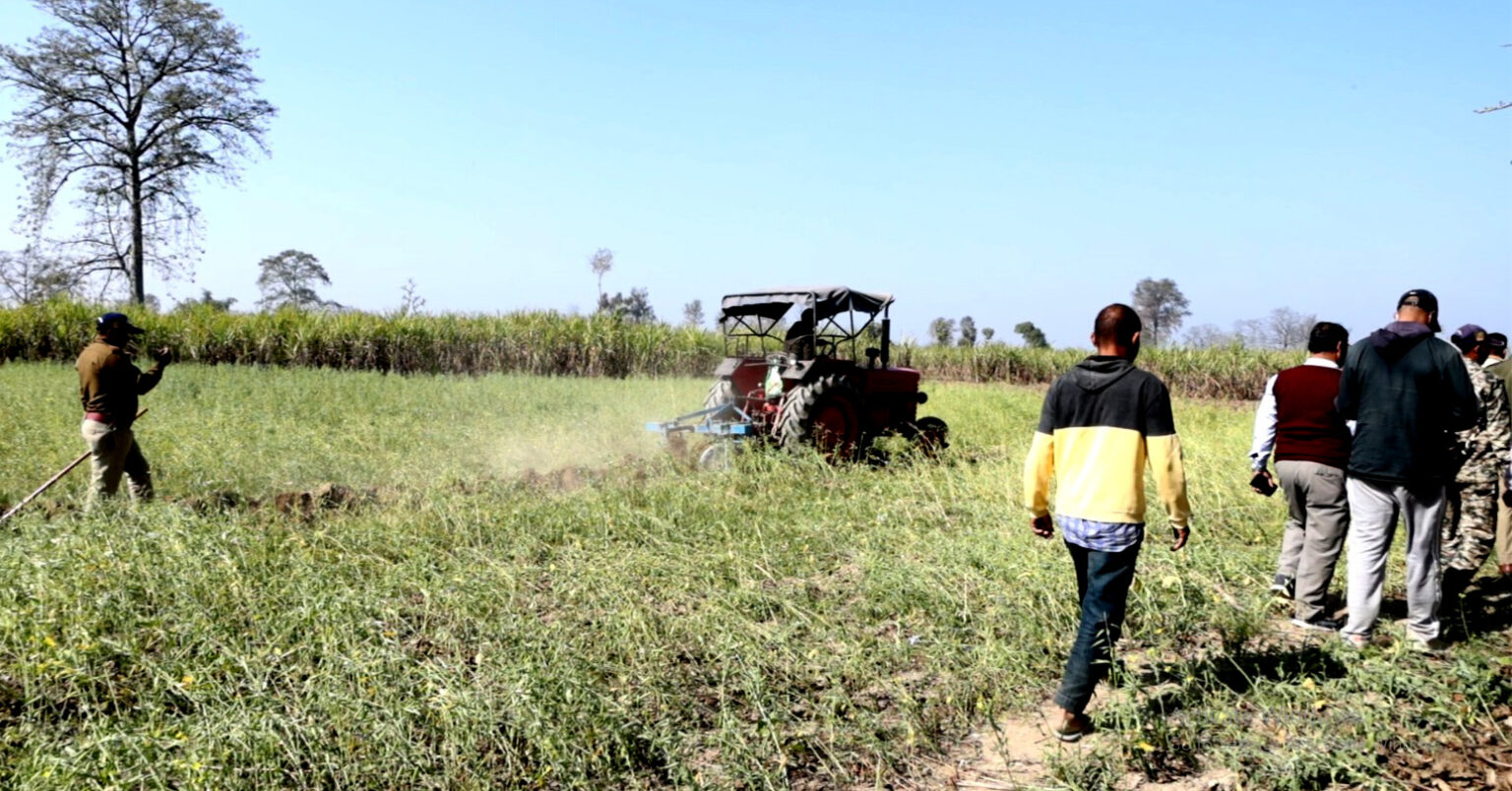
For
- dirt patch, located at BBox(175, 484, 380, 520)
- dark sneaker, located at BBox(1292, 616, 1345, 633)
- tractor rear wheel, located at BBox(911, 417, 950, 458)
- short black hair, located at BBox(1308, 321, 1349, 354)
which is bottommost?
dark sneaker, located at BBox(1292, 616, 1345, 633)

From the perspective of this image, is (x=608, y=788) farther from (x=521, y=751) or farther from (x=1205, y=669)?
(x=1205, y=669)

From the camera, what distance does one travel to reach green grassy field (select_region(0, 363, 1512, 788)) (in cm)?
321

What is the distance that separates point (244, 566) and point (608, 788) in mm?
2895

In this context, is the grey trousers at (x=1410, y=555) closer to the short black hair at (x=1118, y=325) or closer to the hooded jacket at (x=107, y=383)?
the short black hair at (x=1118, y=325)

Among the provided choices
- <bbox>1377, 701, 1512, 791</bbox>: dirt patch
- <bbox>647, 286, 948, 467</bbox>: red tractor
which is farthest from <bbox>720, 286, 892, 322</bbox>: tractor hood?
<bbox>1377, 701, 1512, 791</bbox>: dirt patch

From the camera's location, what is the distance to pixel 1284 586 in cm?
500

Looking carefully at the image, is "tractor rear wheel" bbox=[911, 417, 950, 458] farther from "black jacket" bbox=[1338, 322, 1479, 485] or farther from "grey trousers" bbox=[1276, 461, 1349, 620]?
"black jacket" bbox=[1338, 322, 1479, 485]

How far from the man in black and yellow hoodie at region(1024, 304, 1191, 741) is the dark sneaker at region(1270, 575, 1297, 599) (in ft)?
6.14

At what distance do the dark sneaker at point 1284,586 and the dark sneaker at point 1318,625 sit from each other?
19 cm

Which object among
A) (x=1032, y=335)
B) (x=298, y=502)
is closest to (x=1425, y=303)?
(x=298, y=502)

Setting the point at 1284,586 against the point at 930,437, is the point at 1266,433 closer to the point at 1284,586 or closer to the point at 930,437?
the point at 1284,586

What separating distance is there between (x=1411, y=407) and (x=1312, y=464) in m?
0.64

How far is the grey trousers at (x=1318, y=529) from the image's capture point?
468 cm

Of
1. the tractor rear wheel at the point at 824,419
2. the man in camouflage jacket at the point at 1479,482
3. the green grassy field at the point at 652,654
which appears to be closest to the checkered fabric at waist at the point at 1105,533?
the green grassy field at the point at 652,654
